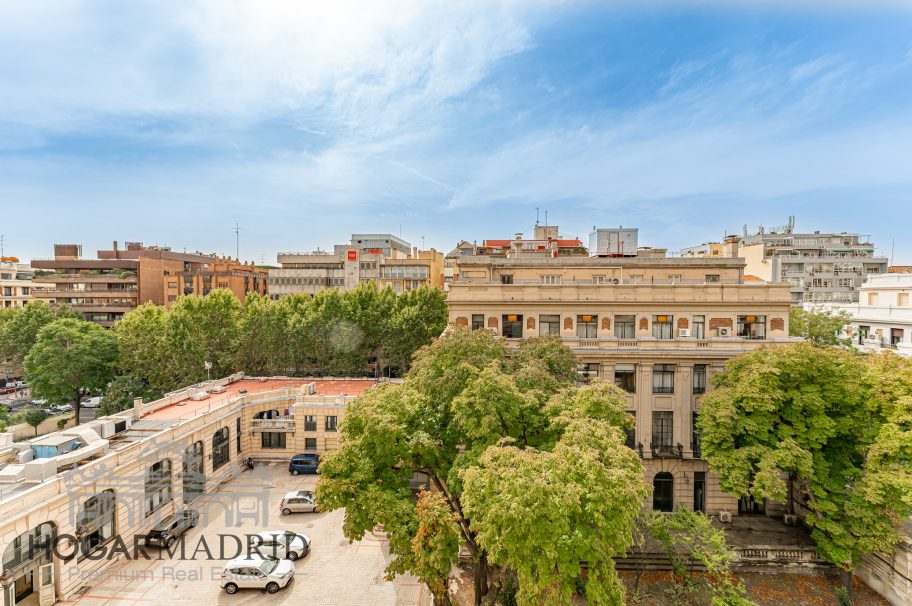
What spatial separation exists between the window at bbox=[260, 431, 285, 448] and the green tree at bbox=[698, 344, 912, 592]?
31.9 meters

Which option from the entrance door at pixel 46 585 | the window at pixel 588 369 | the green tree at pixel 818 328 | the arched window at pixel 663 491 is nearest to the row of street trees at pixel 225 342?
the window at pixel 588 369

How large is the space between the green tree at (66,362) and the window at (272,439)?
25.4m

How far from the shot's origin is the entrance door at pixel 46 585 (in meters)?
20.9

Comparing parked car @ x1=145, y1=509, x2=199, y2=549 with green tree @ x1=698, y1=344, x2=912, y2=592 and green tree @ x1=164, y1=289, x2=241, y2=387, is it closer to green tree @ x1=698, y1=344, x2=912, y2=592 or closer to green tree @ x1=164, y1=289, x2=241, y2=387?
green tree @ x1=164, y1=289, x2=241, y2=387

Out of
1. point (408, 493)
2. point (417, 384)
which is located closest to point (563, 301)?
point (417, 384)

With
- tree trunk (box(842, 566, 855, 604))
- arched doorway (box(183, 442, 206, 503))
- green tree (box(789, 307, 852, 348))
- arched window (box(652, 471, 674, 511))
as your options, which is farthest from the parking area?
green tree (box(789, 307, 852, 348))

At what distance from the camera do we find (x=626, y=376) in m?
32.3

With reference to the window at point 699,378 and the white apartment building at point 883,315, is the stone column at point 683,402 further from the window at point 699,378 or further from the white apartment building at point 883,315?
the white apartment building at point 883,315

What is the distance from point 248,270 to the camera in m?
102

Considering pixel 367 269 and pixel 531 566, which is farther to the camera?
pixel 367 269

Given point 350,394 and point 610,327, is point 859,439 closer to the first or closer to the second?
point 610,327

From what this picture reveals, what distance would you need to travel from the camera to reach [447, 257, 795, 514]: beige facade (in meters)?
31.2

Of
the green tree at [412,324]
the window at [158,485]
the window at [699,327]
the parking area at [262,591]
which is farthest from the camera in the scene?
the green tree at [412,324]

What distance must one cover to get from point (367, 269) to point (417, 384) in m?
60.7
